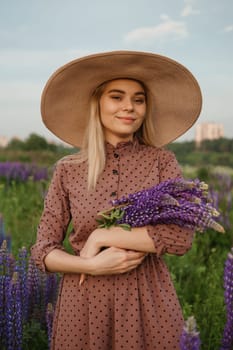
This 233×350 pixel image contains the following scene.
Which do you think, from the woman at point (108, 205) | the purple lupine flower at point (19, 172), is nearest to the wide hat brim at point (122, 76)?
the woman at point (108, 205)

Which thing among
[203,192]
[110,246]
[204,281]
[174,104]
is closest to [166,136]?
[174,104]

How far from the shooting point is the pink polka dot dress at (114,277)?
227 centimetres

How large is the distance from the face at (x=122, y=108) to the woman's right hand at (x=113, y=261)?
0.61m

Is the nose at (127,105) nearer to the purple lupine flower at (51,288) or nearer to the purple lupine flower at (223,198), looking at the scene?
the purple lupine flower at (51,288)

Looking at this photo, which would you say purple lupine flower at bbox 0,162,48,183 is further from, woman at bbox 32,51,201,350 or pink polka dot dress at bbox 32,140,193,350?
pink polka dot dress at bbox 32,140,193,350

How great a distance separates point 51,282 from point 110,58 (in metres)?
1.52

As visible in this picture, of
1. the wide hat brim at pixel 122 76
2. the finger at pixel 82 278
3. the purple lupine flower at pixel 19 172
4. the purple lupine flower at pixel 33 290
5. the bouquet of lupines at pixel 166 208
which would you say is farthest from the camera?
the purple lupine flower at pixel 19 172

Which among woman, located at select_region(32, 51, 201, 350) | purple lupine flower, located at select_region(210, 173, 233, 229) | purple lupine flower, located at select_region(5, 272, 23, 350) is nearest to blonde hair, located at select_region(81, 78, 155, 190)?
woman, located at select_region(32, 51, 201, 350)

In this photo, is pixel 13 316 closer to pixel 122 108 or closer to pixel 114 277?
pixel 114 277

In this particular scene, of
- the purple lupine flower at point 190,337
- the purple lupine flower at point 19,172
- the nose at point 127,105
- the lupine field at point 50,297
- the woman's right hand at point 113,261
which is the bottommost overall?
the lupine field at point 50,297

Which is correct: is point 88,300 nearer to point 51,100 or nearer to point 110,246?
point 110,246

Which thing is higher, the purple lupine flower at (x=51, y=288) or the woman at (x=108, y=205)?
the woman at (x=108, y=205)

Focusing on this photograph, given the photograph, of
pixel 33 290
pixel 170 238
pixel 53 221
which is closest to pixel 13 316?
pixel 33 290

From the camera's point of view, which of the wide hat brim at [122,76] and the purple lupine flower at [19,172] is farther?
the purple lupine flower at [19,172]
